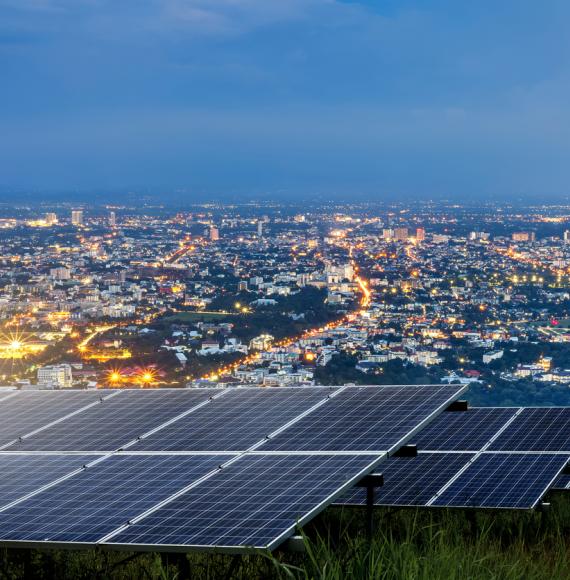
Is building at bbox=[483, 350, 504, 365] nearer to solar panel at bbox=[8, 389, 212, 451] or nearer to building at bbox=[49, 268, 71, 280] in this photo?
building at bbox=[49, 268, 71, 280]

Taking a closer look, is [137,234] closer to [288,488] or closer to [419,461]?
[419,461]

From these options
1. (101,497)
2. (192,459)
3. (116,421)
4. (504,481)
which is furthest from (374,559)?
(504,481)

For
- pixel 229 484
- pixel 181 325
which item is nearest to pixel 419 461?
pixel 229 484

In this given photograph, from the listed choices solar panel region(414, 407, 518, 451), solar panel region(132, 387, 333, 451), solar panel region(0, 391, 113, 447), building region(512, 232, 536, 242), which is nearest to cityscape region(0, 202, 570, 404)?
building region(512, 232, 536, 242)

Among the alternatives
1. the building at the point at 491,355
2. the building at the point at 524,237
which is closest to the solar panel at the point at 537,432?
the building at the point at 491,355

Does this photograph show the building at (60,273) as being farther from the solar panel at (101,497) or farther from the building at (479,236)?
the solar panel at (101,497)

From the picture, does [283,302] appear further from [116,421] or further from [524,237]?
[116,421]
